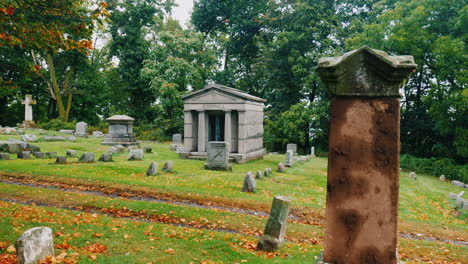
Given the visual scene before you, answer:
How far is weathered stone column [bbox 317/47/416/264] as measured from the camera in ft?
10.7

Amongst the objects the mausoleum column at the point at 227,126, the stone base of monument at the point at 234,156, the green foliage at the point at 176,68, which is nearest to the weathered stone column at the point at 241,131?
the stone base of monument at the point at 234,156

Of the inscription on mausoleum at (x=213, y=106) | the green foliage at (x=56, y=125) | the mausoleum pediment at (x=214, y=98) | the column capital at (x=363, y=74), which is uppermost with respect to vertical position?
the mausoleum pediment at (x=214, y=98)

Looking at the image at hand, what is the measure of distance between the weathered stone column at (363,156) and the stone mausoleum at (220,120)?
15.5 metres

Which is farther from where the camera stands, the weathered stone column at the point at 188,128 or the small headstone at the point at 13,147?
the weathered stone column at the point at 188,128

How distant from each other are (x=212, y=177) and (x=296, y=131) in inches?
694

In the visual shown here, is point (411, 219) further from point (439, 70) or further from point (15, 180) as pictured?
point (439, 70)

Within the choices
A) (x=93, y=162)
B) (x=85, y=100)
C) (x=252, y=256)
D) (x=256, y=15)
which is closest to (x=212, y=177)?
(x=93, y=162)

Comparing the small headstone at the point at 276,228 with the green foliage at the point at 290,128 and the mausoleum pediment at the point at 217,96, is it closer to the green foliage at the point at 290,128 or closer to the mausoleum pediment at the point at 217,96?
the mausoleum pediment at the point at 217,96

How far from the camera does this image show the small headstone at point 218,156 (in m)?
15.4

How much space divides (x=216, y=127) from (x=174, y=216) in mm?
12565

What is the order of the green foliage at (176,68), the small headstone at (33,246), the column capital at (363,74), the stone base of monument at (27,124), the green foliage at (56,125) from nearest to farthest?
Result: the column capital at (363,74), the small headstone at (33,246), the green foliage at (176,68), the stone base of monument at (27,124), the green foliage at (56,125)

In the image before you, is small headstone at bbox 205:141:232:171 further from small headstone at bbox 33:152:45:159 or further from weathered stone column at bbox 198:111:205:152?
small headstone at bbox 33:152:45:159

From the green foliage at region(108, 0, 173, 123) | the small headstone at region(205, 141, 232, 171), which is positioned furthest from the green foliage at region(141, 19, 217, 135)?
the small headstone at region(205, 141, 232, 171)

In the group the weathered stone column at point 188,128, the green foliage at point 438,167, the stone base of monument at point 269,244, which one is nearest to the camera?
the stone base of monument at point 269,244
